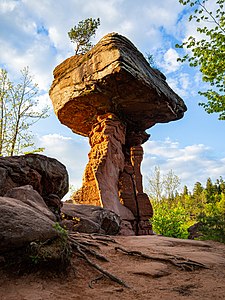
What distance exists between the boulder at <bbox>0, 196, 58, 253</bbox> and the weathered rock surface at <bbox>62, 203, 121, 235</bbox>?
366 cm

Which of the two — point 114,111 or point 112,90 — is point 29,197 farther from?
point 114,111

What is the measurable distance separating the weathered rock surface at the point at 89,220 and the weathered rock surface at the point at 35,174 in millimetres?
1272

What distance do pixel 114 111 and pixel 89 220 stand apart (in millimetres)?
7257

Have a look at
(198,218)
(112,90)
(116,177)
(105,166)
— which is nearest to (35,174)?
(198,218)

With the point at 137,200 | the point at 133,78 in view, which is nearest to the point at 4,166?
the point at 133,78

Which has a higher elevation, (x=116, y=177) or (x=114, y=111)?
(x=114, y=111)

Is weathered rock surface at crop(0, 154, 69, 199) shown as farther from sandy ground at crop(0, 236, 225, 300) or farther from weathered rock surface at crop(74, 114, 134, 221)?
weathered rock surface at crop(74, 114, 134, 221)

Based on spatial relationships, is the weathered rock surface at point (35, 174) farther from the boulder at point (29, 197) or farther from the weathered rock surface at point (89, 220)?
the weathered rock surface at point (89, 220)

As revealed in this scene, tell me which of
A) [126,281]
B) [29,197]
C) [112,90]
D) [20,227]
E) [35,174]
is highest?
[112,90]

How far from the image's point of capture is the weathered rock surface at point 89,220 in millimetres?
8273

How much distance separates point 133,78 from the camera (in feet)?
38.4

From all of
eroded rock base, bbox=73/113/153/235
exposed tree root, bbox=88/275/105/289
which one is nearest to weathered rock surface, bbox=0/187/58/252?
exposed tree root, bbox=88/275/105/289

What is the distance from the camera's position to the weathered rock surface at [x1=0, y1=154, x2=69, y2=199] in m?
5.91

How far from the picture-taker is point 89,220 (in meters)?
8.75
